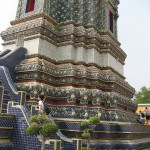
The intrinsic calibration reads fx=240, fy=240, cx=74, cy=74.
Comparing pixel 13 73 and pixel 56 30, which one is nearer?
pixel 13 73

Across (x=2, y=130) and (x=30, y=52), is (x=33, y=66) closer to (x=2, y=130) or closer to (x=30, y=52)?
(x=30, y=52)

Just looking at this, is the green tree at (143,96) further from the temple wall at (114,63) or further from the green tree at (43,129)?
the green tree at (43,129)

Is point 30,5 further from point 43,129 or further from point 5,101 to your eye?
point 43,129

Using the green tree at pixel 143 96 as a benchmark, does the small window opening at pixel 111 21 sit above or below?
above

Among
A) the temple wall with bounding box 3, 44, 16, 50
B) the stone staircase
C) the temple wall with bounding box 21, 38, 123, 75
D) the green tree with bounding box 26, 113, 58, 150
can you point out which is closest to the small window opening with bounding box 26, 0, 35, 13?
the temple wall with bounding box 3, 44, 16, 50

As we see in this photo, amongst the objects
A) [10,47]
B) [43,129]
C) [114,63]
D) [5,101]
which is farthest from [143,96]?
[43,129]

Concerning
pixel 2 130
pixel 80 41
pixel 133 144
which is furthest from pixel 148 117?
pixel 2 130

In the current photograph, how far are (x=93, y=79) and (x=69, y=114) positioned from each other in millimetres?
2743

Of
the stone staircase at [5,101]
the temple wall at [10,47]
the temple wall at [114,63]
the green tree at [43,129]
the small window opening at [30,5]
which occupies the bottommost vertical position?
the green tree at [43,129]

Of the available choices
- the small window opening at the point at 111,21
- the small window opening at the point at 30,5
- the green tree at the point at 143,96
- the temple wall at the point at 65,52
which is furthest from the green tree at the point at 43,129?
the green tree at the point at 143,96

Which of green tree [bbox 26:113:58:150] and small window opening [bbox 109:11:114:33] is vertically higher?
small window opening [bbox 109:11:114:33]

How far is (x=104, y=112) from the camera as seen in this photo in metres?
14.4

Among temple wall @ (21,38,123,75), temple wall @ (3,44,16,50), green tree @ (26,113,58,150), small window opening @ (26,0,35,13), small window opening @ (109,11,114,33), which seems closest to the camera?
green tree @ (26,113,58,150)

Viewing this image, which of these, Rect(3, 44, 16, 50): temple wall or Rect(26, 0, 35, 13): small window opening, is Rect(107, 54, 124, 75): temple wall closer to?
Rect(26, 0, 35, 13): small window opening
